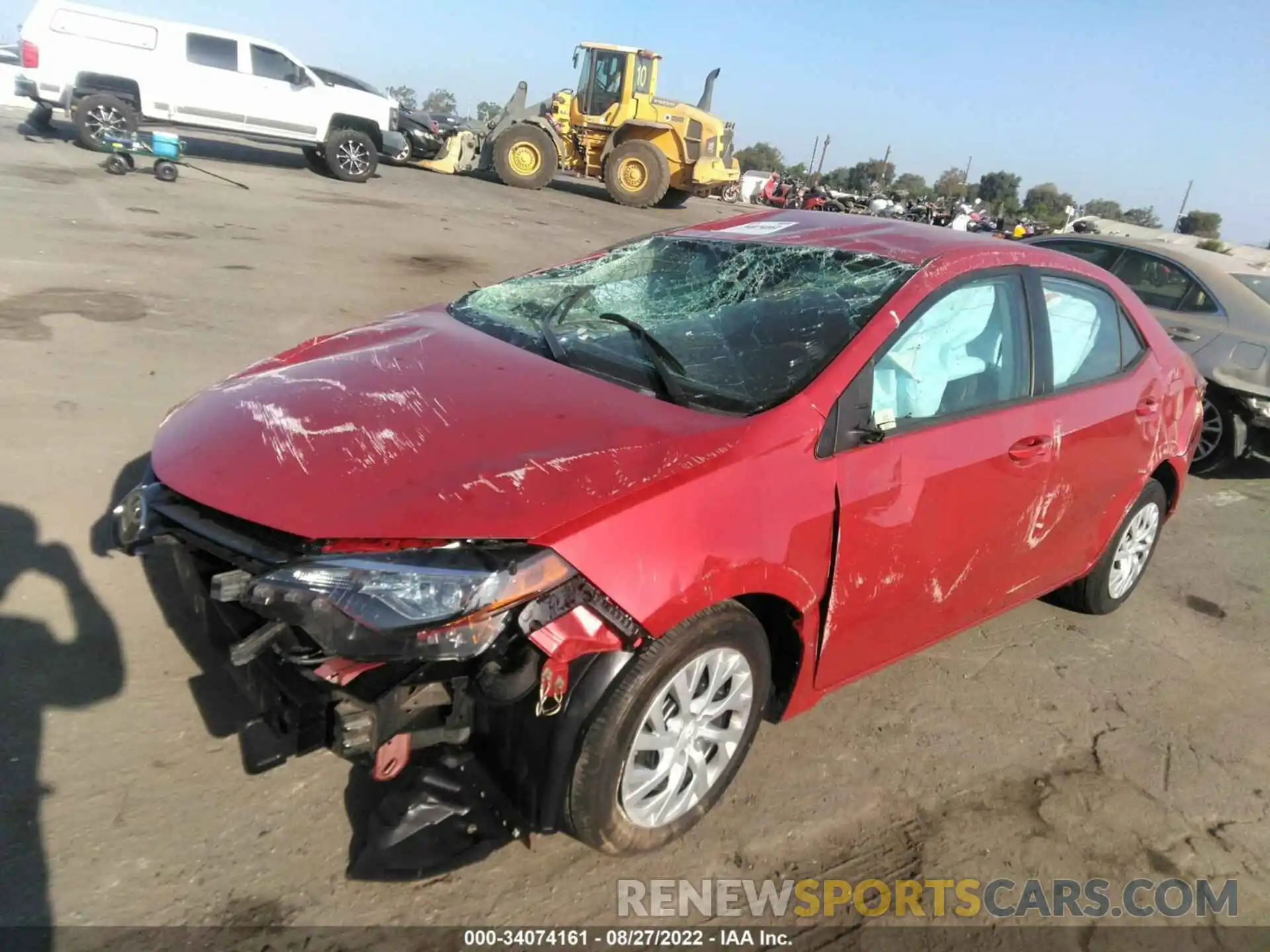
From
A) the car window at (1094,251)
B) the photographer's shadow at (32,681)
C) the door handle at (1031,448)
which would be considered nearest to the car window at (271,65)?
the car window at (1094,251)

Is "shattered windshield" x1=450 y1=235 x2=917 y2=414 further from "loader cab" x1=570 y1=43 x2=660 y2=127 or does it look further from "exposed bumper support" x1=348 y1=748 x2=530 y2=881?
"loader cab" x1=570 y1=43 x2=660 y2=127

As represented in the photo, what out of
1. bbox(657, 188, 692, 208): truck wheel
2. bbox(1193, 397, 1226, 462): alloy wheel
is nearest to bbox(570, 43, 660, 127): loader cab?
bbox(657, 188, 692, 208): truck wheel

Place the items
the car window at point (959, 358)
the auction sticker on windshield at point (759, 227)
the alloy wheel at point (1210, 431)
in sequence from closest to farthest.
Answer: the car window at point (959, 358)
the auction sticker on windshield at point (759, 227)
the alloy wheel at point (1210, 431)

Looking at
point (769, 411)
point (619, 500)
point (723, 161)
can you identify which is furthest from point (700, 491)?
point (723, 161)

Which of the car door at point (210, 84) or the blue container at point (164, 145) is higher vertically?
the car door at point (210, 84)

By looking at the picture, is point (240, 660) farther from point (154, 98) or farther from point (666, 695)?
point (154, 98)

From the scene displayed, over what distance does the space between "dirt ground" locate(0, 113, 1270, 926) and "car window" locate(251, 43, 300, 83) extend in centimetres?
1085

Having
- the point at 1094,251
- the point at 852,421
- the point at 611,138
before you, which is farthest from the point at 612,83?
the point at 852,421

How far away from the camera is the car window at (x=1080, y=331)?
3.47 m

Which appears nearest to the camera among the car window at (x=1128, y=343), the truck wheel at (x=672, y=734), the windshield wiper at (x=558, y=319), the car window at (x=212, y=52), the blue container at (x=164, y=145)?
the truck wheel at (x=672, y=734)

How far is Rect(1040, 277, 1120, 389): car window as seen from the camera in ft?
11.4

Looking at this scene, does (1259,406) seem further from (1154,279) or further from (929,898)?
(929,898)

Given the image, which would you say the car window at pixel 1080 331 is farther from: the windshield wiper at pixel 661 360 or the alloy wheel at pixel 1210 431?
the alloy wheel at pixel 1210 431

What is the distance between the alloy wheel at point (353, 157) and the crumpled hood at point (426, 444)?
14330 mm
